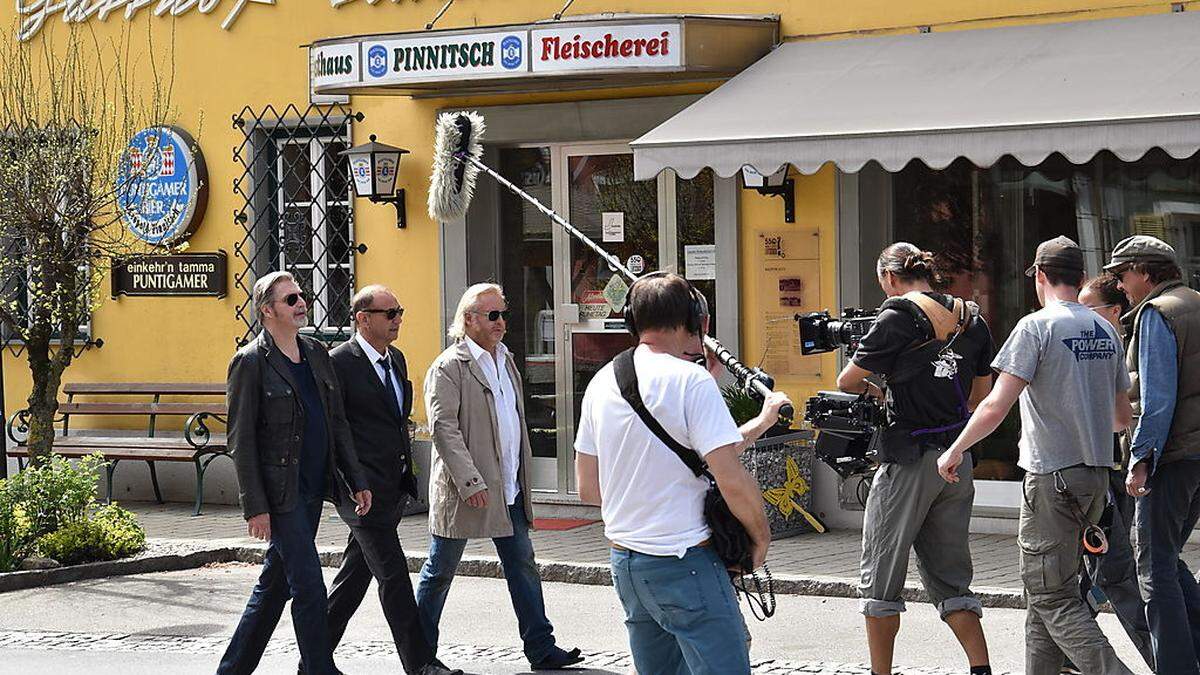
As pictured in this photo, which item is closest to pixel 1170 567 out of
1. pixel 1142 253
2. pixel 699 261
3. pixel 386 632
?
pixel 1142 253

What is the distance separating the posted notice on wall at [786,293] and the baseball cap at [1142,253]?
4.78 m

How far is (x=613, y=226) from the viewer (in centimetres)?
1343

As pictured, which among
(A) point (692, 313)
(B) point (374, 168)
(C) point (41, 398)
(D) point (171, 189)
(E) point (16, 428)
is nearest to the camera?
(A) point (692, 313)

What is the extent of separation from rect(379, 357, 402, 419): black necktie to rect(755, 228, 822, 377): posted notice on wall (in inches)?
178

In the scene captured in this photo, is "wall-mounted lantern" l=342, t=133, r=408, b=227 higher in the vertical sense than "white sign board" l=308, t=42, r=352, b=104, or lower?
lower

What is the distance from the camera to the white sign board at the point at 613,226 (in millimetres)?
13391

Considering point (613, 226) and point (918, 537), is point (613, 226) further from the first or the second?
point (918, 537)

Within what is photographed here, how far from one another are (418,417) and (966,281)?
4.30 metres

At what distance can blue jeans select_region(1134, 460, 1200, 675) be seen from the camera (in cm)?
716

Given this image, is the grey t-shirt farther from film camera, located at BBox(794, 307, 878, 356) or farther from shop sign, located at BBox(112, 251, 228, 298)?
shop sign, located at BBox(112, 251, 228, 298)

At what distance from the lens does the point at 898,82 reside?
37.2 ft

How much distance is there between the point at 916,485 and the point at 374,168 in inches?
285

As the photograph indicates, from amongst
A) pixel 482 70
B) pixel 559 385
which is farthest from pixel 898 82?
pixel 559 385

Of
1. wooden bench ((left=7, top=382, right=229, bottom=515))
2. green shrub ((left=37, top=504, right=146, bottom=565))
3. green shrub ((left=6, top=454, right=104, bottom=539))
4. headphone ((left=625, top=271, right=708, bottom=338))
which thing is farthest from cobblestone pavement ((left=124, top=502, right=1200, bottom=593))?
headphone ((left=625, top=271, right=708, bottom=338))
